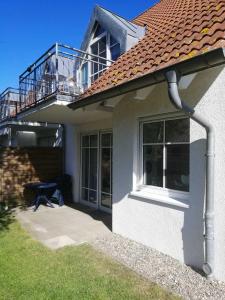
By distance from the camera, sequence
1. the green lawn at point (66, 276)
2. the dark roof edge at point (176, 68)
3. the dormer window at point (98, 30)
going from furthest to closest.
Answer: the dormer window at point (98, 30) < the green lawn at point (66, 276) < the dark roof edge at point (176, 68)

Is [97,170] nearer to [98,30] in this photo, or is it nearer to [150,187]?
[150,187]

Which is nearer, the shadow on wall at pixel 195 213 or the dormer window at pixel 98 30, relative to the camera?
the shadow on wall at pixel 195 213

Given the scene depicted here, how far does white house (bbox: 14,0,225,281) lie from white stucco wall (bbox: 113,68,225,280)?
17 millimetres

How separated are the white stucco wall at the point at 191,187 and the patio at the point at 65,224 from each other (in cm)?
85

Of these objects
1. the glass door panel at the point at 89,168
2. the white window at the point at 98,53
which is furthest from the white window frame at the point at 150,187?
the glass door panel at the point at 89,168

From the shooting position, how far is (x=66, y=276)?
480cm

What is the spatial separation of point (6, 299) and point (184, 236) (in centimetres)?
325

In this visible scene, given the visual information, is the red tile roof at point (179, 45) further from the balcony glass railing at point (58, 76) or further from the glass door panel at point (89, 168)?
the glass door panel at point (89, 168)

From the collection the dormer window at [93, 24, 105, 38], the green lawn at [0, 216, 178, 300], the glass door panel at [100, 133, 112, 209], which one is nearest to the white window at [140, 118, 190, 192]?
the green lawn at [0, 216, 178, 300]

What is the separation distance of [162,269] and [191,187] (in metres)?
1.63

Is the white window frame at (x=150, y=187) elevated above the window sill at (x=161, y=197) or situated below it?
above

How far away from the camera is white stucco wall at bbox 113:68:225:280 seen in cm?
452

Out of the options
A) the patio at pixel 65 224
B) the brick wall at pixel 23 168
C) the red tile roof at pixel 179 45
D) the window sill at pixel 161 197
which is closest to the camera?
the red tile roof at pixel 179 45

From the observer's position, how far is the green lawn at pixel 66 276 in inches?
166
